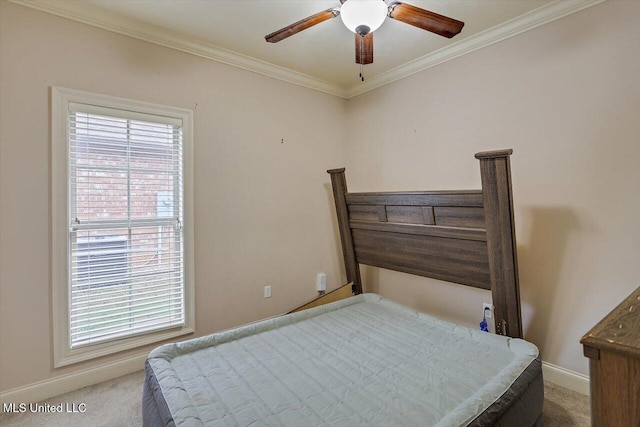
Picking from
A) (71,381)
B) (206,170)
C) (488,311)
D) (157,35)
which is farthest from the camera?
(206,170)

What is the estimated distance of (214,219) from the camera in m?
2.66

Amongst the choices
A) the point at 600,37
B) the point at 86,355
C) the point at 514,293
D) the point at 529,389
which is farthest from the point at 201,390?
the point at 600,37

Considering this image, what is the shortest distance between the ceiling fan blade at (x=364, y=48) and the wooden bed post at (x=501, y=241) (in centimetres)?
89

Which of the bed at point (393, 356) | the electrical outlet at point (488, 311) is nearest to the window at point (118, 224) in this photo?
the bed at point (393, 356)

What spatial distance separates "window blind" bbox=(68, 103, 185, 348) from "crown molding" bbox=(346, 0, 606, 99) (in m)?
2.03

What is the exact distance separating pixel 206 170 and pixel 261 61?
1.13 meters

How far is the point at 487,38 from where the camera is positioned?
2381mm

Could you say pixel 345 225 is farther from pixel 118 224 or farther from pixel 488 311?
pixel 118 224

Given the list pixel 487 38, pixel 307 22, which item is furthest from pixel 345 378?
pixel 487 38

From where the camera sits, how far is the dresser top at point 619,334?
69 centimetres

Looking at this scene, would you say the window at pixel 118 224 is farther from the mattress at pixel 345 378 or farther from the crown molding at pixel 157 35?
the mattress at pixel 345 378

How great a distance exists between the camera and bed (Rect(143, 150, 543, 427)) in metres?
1.28

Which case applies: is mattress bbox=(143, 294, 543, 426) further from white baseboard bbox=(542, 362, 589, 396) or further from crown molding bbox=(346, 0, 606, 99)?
crown molding bbox=(346, 0, 606, 99)

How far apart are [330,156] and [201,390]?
2614 millimetres
